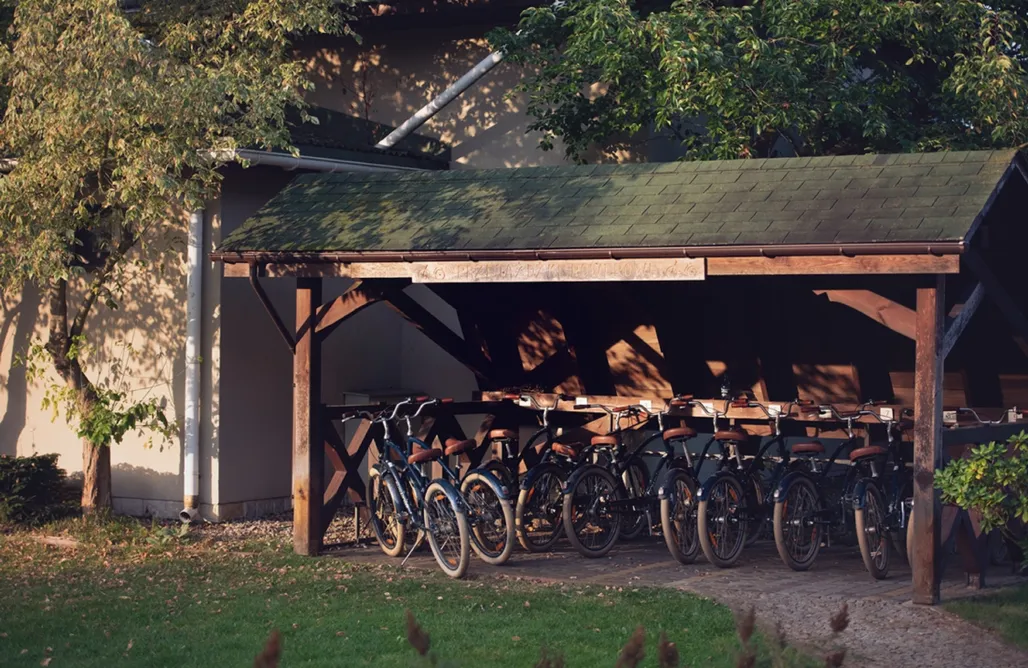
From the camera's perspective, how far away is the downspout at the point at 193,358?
37.7 ft

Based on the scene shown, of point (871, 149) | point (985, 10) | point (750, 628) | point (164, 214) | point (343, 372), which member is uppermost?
point (985, 10)

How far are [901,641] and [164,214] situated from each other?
21.0ft

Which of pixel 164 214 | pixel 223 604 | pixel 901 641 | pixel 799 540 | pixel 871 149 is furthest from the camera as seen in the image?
pixel 871 149

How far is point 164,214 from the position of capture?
34.0ft

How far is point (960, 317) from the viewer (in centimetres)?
823

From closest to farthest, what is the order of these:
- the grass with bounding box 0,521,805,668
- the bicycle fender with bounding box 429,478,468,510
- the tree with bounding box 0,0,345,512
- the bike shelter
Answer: the grass with bounding box 0,521,805,668, the bike shelter, the bicycle fender with bounding box 429,478,468,510, the tree with bounding box 0,0,345,512

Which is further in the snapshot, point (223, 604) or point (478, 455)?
point (478, 455)

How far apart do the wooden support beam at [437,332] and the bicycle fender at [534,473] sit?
1.74m

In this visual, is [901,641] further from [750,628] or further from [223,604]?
[750,628]

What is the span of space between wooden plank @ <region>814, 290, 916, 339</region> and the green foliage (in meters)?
0.90

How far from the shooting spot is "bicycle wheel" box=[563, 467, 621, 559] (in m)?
9.91

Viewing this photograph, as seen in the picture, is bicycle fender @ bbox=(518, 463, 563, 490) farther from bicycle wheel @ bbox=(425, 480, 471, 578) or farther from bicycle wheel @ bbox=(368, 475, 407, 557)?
bicycle wheel @ bbox=(368, 475, 407, 557)

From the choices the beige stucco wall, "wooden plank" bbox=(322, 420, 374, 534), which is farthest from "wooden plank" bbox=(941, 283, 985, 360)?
the beige stucco wall

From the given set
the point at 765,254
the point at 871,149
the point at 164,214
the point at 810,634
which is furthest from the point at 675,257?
the point at 871,149
